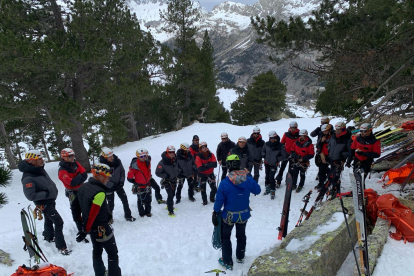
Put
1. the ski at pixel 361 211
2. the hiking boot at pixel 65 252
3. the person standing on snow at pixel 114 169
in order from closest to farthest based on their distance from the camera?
the ski at pixel 361 211
the hiking boot at pixel 65 252
the person standing on snow at pixel 114 169

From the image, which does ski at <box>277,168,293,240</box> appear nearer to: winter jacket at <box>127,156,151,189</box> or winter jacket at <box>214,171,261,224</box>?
winter jacket at <box>214,171,261,224</box>

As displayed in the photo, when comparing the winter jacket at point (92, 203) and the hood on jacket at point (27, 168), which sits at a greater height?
the hood on jacket at point (27, 168)

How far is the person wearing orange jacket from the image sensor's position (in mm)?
6480

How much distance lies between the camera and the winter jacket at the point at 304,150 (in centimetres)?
751

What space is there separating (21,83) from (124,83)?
4564mm

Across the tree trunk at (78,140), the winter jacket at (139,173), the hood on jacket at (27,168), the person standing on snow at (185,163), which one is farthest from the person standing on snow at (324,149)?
the tree trunk at (78,140)

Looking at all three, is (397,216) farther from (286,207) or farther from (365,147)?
(365,147)

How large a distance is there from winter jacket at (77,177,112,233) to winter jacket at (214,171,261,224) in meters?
1.96

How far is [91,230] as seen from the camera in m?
4.12

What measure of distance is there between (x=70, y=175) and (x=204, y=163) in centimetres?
366

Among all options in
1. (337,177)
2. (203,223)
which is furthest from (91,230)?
(337,177)

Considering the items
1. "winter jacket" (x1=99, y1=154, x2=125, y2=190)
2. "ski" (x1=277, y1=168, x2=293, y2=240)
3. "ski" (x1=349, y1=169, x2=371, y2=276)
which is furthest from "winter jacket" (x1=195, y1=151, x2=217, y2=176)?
"ski" (x1=349, y1=169, x2=371, y2=276)

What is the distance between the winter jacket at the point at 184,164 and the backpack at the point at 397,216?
194 inches

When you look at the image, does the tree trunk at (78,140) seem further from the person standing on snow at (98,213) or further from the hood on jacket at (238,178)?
the hood on jacket at (238,178)
